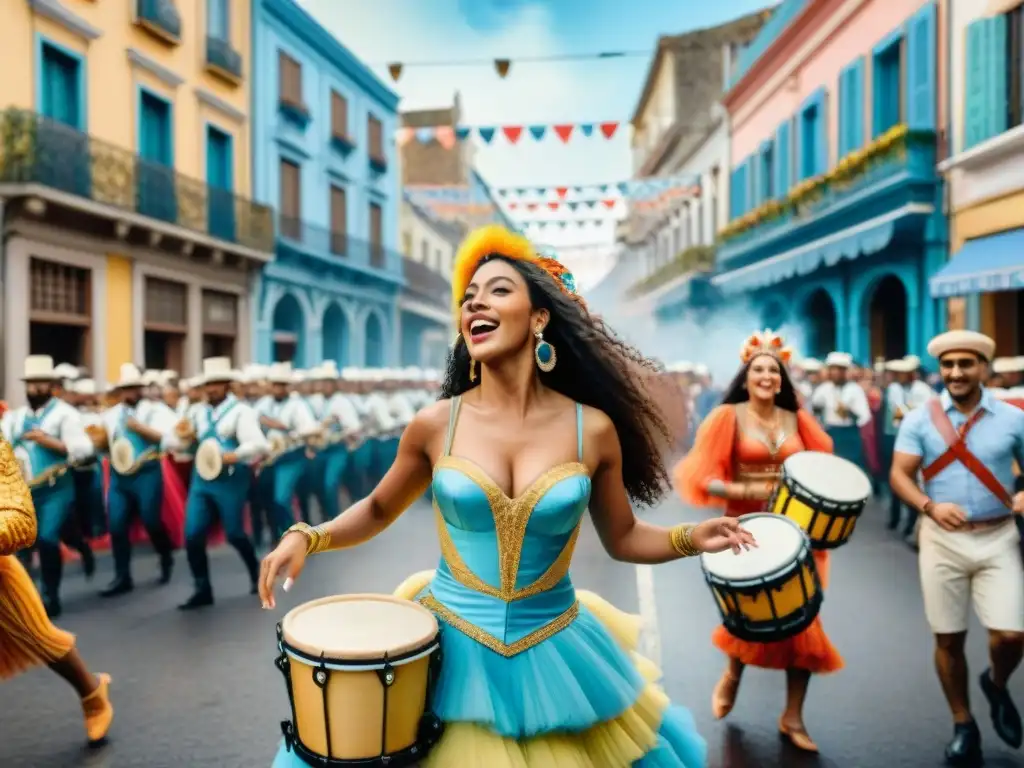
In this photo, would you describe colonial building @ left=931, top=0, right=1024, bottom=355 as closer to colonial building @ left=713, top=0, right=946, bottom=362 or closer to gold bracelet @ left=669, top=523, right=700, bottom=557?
colonial building @ left=713, top=0, right=946, bottom=362

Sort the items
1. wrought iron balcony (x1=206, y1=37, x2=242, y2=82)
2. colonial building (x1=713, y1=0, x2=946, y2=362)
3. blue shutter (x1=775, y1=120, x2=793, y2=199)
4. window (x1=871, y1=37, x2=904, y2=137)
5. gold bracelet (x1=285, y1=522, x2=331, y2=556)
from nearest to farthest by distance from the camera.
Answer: gold bracelet (x1=285, y1=522, x2=331, y2=556) → colonial building (x1=713, y1=0, x2=946, y2=362) → window (x1=871, y1=37, x2=904, y2=137) → wrought iron balcony (x1=206, y1=37, x2=242, y2=82) → blue shutter (x1=775, y1=120, x2=793, y2=199)

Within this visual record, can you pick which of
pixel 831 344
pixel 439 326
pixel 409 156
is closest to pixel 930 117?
pixel 831 344

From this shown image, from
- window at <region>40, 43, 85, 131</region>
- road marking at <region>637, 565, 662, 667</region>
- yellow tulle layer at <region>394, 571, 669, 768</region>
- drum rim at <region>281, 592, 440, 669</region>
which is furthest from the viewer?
window at <region>40, 43, 85, 131</region>

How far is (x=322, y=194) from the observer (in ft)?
87.8

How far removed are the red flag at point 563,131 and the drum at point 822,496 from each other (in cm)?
1666

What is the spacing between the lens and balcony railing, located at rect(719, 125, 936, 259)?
16.5 metres

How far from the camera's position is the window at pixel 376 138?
1199 inches

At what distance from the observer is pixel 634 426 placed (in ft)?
10.3

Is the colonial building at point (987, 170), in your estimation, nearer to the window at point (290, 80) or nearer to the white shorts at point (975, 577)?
the white shorts at point (975, 577)

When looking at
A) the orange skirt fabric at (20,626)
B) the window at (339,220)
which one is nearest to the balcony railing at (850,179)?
the window at (339,220)

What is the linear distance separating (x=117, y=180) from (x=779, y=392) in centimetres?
1355

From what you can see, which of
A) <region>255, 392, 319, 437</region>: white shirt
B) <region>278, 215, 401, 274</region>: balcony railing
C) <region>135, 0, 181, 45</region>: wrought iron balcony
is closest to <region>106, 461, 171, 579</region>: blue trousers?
<region>255, 392, 319, 437</region>: white shirt

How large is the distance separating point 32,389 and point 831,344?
64.8ft

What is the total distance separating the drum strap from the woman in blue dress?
2.21 metres
